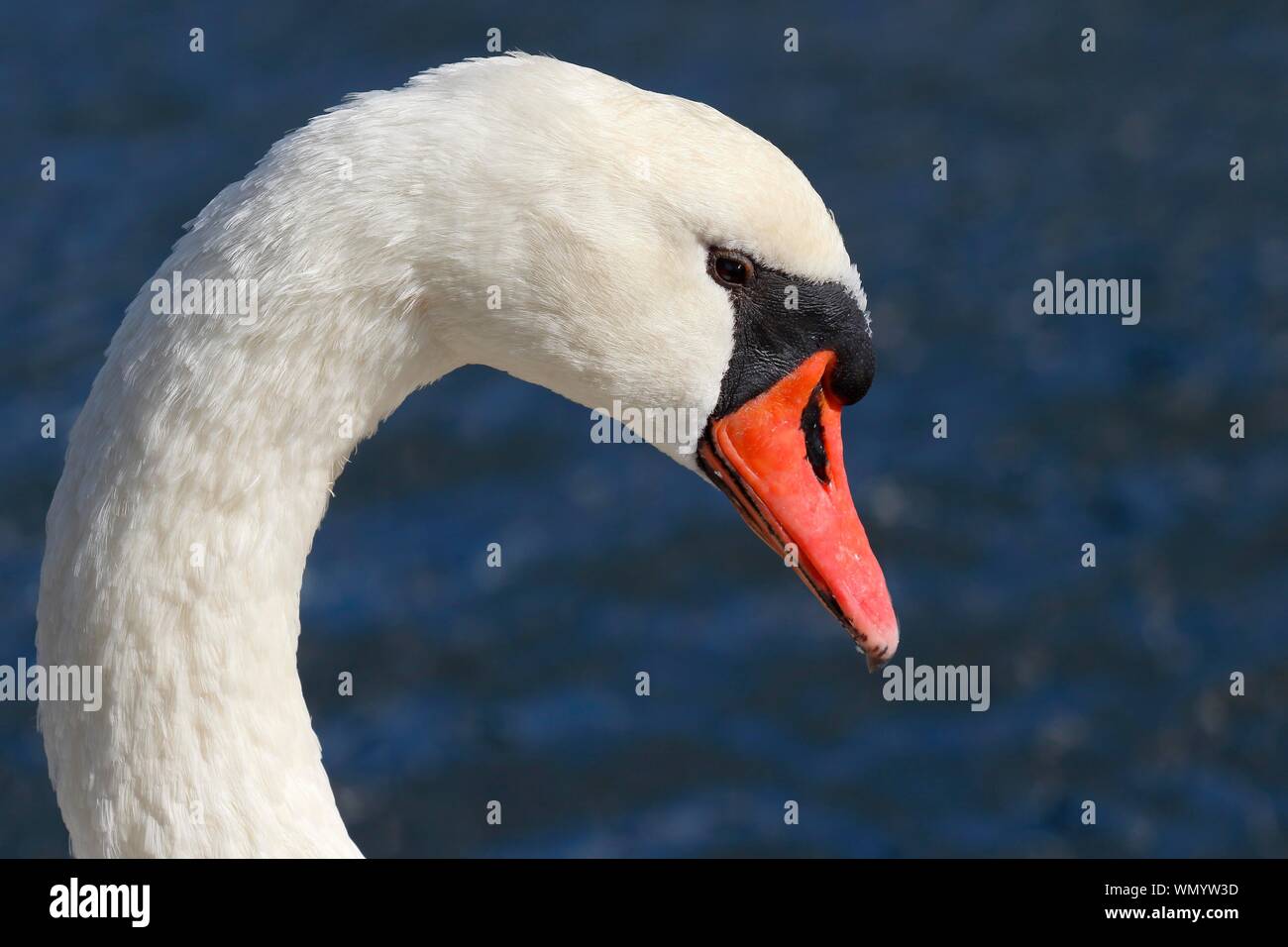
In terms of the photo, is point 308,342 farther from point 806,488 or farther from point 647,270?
point 806,488

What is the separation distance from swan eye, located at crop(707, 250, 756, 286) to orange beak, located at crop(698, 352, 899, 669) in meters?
0.39

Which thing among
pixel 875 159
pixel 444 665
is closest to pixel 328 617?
pixel 444 665

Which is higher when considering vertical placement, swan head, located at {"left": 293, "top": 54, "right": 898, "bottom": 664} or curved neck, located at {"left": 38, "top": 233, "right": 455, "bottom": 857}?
swan head, located at {"left": 293, "top": 54, "right": 898, "bottom": 664}

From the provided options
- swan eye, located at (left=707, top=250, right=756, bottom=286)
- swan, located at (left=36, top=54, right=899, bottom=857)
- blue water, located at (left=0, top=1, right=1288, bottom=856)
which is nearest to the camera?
swan, located at (left=36, top=54, right=899, bottom=857)

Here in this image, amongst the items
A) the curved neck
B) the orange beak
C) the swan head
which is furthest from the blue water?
the curved neck

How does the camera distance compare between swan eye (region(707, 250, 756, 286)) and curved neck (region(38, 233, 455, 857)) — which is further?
swan eye (region(707, 250, 756, 286))

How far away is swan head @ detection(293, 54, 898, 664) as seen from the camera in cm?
381

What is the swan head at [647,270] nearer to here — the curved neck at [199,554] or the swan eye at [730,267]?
the swan eye at [730,267]

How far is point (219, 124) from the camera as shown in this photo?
10.8m

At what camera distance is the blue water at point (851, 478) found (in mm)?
8781

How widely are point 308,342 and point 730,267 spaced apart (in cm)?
100

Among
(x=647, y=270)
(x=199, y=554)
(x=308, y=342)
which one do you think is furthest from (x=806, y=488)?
(x=199, y=554)

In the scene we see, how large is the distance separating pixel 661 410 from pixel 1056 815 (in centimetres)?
500

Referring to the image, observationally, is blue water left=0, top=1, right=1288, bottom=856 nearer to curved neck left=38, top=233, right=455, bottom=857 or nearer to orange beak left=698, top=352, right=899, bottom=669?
orange beak left=698, top=352, right=899, bottom=669
